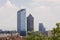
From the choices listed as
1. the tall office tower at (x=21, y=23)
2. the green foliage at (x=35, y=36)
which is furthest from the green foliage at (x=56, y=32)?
the tall office tower at (x=21, y=23)

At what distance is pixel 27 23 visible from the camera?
143 meters

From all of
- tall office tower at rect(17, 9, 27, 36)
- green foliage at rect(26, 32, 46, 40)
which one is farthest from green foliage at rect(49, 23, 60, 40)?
tall office tower at rect(17, 9, 27, 36)

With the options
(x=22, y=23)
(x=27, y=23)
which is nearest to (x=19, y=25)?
(x=22, y=23)

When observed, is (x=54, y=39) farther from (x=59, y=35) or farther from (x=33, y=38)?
(x=33, y=38)

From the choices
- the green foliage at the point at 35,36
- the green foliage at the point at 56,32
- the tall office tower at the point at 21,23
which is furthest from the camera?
the tall office tower at the point at 21,23

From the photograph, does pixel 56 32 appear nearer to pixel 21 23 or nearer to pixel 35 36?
pixel 35 36

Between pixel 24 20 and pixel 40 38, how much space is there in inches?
4332

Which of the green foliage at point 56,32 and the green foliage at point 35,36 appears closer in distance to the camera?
the green foliage at point 56,32

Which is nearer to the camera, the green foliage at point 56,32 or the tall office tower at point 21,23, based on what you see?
the green foliage at point 56,32

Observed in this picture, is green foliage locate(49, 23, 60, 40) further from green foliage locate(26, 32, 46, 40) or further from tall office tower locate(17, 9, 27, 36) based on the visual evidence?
tall office tower locate(17, 9, 27, 36)

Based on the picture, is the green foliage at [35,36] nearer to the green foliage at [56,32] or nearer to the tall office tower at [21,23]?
the green foliage at [56,32]

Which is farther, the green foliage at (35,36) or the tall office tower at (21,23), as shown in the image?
the tall office tower at (21,23)

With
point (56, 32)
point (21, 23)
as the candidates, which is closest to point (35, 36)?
point (56, 32)

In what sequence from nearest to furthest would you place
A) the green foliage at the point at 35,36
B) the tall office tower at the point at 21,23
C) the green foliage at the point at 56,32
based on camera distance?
the green foliage at the point at 56,32 < the green foliage at the point at 35,36 < the tall office tower at the point at 21,23
